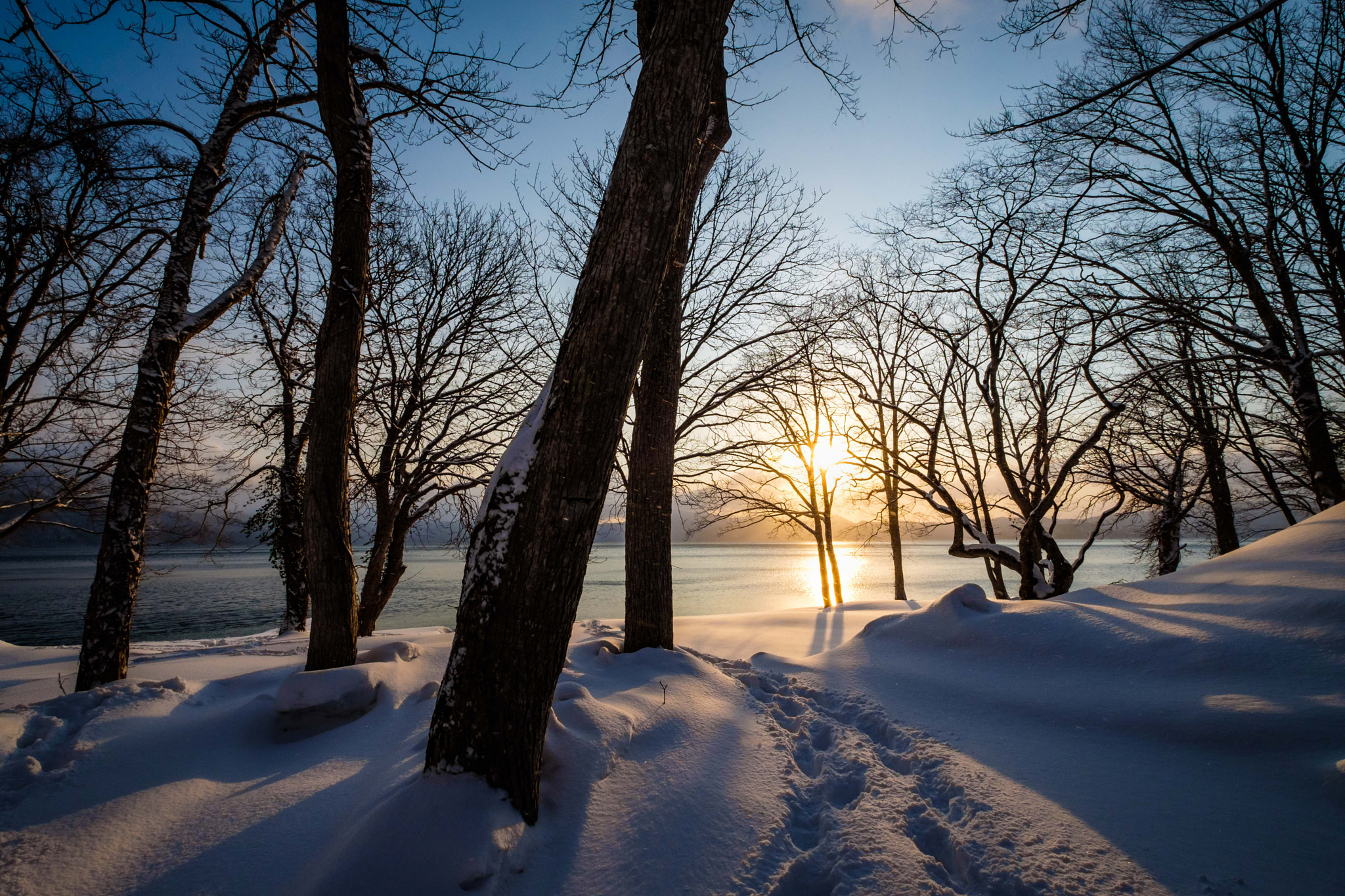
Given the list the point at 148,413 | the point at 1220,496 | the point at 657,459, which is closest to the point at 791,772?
the point at 657,459

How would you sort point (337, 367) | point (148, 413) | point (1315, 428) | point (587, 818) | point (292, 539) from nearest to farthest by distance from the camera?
1. point (587, 818)
2. point (337, 367)
3. point (148, 413)
4. point (1315, 428)
5. point (292, 539)

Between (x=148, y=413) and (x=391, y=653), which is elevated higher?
(x=148, y=413)

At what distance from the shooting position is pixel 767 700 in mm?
3715

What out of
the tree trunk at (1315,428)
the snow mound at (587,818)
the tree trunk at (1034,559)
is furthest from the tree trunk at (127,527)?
the tree trunk at (1315,428)

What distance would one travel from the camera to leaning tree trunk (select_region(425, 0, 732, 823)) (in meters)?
1.95

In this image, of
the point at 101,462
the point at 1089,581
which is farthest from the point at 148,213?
the point at 1089,581

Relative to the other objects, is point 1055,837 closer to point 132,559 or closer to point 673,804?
point 673,804

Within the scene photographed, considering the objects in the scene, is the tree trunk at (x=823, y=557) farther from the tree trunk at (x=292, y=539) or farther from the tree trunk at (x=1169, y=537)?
the tree trunk at (x=292, y=539)

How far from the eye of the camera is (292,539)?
962cm

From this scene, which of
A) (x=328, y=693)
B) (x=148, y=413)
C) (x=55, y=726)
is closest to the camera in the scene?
(x=55, y=726)

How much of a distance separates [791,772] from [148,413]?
239 inches

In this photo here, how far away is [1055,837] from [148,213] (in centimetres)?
1156

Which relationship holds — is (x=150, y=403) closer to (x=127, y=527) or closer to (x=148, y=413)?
(x=148, y=413)

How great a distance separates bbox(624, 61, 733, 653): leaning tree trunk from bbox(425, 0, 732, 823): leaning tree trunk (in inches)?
102
